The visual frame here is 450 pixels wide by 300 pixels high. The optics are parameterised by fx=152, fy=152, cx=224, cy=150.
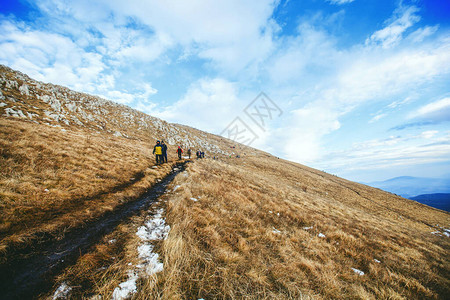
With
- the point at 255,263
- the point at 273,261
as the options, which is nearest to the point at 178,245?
the point at 255,263

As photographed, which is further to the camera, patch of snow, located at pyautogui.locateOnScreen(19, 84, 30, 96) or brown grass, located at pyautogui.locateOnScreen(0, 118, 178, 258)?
patch of snow, located at pyautogui.locateOnScreen(19, 84, 30, 96)

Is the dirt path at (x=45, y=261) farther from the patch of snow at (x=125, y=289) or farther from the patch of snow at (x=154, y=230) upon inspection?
the patch of snow at (x=125, y=289)

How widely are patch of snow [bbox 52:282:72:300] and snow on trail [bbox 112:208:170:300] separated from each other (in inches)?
27.4

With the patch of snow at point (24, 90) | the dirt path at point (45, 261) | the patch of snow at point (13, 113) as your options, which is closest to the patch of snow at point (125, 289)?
the dirt path at point (45, 261)

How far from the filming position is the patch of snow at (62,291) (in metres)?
2.39

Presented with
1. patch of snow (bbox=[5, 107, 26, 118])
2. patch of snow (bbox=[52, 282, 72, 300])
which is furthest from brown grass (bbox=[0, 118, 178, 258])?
patch of snow (bbox=[5, 107, 26, 118])

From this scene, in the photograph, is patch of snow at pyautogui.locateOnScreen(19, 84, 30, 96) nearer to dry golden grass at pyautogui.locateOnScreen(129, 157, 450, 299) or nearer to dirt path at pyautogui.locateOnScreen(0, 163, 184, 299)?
dry golden grass at pyautogui.locateOnScreen(129, 157, 450, 299)

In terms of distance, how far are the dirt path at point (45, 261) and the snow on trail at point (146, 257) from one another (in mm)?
935

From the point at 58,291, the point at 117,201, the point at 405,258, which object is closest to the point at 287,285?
the point at 58,291

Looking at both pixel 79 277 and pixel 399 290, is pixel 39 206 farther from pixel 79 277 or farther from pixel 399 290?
pixel 399 290

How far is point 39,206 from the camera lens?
4.79 metres

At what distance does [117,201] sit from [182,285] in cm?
473

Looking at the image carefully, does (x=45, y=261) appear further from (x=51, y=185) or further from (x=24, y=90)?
(x=24, y=90)

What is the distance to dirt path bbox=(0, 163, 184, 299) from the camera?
7.93ft
